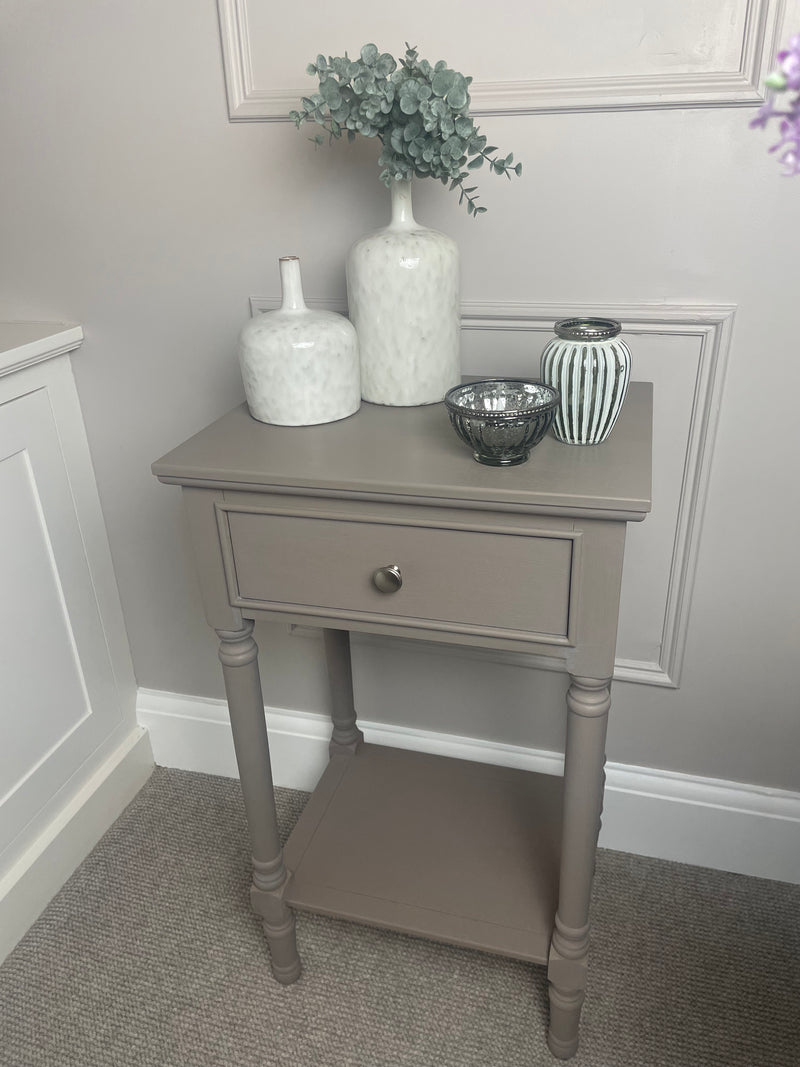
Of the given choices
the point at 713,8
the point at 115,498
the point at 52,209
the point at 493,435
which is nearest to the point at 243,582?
the point at 493,435

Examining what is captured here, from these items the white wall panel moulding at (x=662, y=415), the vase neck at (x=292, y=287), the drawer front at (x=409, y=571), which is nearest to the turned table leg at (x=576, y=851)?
the drawer front at (x=409, y=571)

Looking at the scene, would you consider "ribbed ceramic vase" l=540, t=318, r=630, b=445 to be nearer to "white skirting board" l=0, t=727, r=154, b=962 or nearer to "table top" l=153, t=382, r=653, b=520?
"table top" l=153, t=382, r=653, b=520

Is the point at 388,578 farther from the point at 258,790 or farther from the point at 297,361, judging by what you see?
the point at 258,790

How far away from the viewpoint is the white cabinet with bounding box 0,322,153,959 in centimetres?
135

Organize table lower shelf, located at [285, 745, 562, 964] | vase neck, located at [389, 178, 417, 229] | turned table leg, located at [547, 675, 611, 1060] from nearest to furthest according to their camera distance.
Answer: turned table leg, located at [547, 675, 611, 1060] → vase neck, located at [389, 178, 417, 229] → table lower shelf, located at [285, 745, 562, 964]

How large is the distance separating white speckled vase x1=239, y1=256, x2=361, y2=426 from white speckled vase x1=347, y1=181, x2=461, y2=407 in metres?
0.04

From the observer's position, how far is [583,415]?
0.95m

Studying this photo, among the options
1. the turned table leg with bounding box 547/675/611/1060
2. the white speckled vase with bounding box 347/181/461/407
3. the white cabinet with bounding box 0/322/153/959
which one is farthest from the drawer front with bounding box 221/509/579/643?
the white cabinet with bounding box 0/322/153/959

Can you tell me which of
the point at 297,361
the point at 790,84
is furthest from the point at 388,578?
the point at 790,84

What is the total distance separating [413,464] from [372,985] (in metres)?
0.88

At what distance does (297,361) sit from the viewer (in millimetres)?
1019

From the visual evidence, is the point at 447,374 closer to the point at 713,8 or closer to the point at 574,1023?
the point at 713,8

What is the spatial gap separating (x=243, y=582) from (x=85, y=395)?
2.15 ft

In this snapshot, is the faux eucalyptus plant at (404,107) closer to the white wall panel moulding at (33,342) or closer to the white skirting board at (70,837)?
the white wall panel moulding at (33,342)
